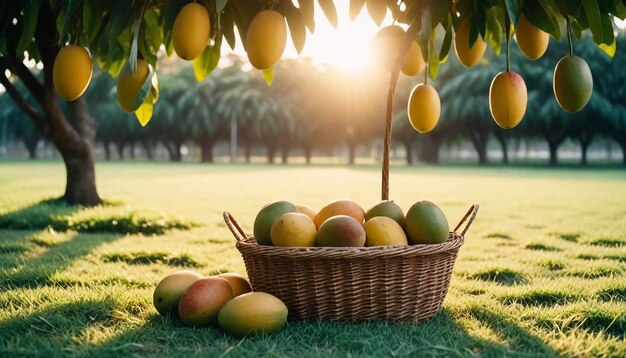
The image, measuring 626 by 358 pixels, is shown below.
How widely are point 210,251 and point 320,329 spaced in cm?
285

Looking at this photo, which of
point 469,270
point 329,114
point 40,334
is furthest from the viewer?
point 329,114

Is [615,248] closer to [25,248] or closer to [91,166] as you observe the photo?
[25,248]

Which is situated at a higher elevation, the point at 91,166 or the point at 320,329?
the point at 91,166

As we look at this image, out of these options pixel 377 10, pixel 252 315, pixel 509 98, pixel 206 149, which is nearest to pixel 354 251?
pixel 252 315

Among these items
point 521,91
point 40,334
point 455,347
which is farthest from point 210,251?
point 521,91

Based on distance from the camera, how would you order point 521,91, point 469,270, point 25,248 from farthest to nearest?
point 25,248 < point 469,270 < point 521,91

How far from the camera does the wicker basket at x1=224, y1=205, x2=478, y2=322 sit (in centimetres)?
272

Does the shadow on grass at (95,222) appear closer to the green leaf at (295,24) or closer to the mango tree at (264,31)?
the mango tree at (264,31)

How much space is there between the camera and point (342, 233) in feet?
8.99

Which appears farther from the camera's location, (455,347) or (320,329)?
(320,329)

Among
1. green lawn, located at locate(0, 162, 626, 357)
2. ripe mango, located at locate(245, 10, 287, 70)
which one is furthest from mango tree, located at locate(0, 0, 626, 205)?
green lawn, located at locate(0, 162, 626, 357)

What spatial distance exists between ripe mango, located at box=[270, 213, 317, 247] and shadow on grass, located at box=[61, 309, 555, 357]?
39cm

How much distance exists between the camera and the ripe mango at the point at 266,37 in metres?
1.95

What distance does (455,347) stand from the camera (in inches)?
98.7
